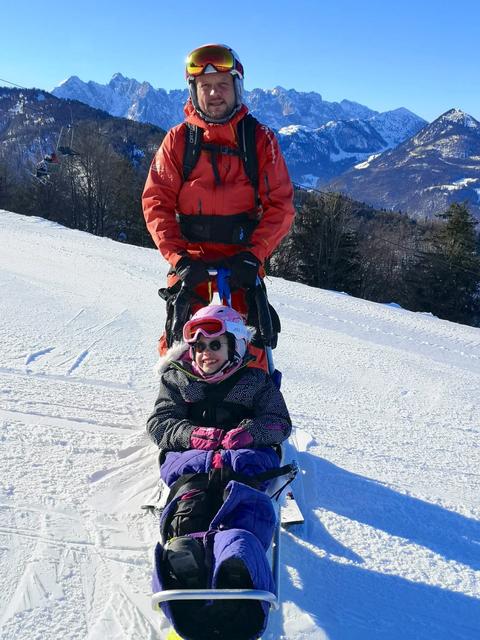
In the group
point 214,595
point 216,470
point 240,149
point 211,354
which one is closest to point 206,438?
point 216,470

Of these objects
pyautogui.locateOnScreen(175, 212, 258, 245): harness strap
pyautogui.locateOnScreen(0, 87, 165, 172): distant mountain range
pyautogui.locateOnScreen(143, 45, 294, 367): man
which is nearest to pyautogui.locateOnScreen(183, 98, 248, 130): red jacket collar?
pyautogui.locateOnScreen(143, 45, 294, 367): man

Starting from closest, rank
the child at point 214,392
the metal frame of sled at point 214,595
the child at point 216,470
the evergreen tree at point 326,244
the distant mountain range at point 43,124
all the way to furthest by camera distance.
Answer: the metal frame of sled at point 214,595
the child at point 216,470
the child at point 214,392
the evergreen tree at point 326,244
the distant mountain range at point 43,124

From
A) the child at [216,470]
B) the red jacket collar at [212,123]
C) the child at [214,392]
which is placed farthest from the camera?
the red jacket collar at [212,123]

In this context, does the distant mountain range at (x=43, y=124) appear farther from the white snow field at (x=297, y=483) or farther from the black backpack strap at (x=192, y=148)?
the black backpack strap at (x=192, y=148)

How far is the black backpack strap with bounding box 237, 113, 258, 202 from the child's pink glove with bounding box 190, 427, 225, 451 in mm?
1480

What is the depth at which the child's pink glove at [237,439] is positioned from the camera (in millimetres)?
2381

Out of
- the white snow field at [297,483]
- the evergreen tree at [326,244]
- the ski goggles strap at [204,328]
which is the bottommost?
the white snow field at [297,483]

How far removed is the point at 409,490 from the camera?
137 inches

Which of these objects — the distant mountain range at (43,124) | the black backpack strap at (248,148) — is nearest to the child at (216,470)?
the black backpack strap at (248,148)

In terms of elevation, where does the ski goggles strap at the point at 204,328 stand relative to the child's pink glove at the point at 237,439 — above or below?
above

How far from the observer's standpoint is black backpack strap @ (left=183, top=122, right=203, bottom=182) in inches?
121

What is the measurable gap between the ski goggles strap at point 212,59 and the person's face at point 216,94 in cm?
4

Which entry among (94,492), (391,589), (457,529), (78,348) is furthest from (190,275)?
(78,348)

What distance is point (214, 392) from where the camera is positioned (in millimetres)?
2713
